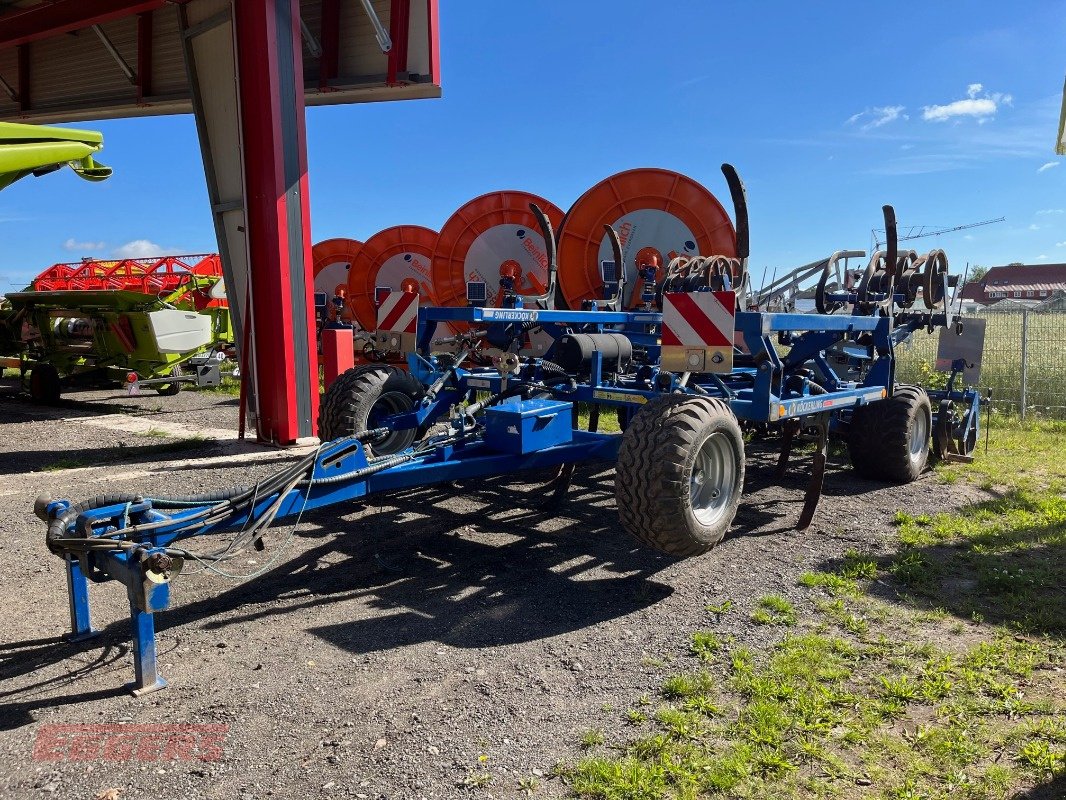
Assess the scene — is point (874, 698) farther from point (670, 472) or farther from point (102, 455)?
point (102, 455)

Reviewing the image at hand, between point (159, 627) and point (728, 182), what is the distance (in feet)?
14.7

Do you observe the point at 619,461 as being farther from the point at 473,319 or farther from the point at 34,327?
the point at 34,327

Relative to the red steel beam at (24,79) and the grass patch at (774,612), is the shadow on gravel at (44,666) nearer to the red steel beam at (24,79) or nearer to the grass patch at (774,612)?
the grass patch at (774,612)

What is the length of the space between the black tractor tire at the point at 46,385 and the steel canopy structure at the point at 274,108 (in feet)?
16.6

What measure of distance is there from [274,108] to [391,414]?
4.25m

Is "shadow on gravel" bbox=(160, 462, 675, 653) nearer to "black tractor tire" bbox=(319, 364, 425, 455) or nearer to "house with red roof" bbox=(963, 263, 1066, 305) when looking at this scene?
"black tractor tire" bbox=(319, 364, 425, 455)

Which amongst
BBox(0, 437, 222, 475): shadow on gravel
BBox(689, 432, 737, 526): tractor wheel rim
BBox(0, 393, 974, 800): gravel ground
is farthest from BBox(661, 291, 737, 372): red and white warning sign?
BBox(0, 437, 222, 475): shadow on gravel

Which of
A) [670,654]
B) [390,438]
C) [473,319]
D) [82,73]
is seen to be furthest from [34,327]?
[670,654]

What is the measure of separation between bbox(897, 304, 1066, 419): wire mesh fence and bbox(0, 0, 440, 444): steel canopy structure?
8777 mm

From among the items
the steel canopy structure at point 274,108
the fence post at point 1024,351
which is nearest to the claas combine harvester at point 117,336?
the steel canopy structure at point 274,108

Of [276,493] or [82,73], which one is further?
[82,73]

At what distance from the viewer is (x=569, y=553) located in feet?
17.2

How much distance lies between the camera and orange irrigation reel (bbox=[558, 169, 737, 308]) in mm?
8523

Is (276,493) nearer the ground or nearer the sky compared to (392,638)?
nearer the sky
